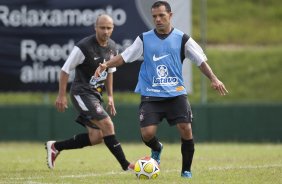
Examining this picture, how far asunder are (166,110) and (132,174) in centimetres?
103

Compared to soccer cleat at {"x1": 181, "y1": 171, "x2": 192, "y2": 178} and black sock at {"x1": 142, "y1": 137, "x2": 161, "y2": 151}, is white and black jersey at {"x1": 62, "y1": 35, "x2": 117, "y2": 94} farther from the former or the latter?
soccer cleat at {"x1": 181, "y1": 171, "x2": 192, "y2": 178}

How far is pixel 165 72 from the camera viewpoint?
32.7 feet

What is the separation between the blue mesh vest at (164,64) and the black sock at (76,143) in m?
2.08

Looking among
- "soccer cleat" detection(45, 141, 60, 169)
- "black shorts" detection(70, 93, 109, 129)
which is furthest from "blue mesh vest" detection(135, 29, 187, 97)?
"soccer cleat" detection(45, 141, 60, 169)

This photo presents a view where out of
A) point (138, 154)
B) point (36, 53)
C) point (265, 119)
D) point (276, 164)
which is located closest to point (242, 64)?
point (265, 119)

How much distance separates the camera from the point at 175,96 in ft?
32.8

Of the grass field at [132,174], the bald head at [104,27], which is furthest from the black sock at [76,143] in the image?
the bald head at [104,27]

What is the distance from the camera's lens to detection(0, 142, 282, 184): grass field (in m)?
9.68

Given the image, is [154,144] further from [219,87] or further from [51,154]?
[51,154]

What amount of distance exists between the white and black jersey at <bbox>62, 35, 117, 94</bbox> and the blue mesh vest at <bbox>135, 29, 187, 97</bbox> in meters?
1.38

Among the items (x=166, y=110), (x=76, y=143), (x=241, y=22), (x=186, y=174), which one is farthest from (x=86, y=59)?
(x=241, y=22)

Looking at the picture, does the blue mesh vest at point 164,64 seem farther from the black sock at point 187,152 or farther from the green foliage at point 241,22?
the green foliage at point 241,22

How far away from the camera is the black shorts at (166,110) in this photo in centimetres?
994

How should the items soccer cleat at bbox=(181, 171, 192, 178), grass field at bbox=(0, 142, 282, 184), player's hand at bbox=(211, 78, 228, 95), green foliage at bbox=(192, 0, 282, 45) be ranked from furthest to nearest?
green foliage at bbox=(192, 0, 282, 45), soccer cleat at bbox=(181, 171, 192, 178), grass field at bbox=(0, 142, 282, 184), player's hand at bbox=(211, 78, 228, 95)
